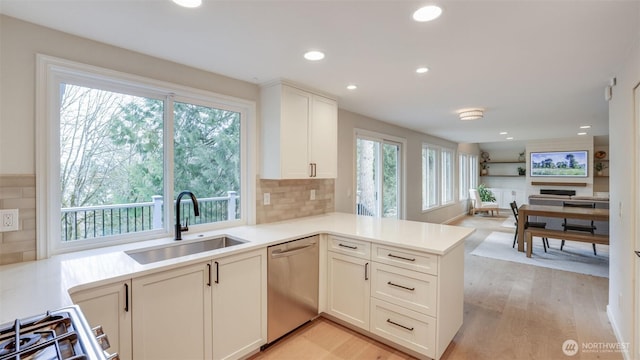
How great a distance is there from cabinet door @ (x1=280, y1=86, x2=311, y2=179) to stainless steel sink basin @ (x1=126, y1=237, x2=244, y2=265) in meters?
0.83

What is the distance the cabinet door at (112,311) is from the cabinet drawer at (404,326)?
171cm

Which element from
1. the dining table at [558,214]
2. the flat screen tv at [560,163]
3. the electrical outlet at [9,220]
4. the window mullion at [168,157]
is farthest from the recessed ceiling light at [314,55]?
the flat screen tv at [560,163]

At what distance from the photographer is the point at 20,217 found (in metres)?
1.72

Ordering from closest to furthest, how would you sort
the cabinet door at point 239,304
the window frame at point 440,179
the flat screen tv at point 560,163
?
the cabinet door at point 239,304
the window frame at point 440,179
the flat screen tv at point 560,163

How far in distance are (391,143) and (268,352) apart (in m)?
3.97

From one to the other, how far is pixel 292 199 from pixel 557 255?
4627 millimetres

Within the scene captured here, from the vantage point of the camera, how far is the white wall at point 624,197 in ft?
6.53

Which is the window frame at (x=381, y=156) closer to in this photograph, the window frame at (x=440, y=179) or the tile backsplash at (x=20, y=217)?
the window frame at (x=440, y=179)

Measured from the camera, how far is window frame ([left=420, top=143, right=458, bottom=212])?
262 inches

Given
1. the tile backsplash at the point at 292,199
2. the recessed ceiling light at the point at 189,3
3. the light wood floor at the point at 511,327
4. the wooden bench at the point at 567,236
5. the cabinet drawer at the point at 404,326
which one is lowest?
the light wood floor at the point at 511,327

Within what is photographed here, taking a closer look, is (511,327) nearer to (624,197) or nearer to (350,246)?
(624,197)

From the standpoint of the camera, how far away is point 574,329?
8.48 ft

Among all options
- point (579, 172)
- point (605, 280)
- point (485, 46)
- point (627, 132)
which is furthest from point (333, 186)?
point (579, 172)

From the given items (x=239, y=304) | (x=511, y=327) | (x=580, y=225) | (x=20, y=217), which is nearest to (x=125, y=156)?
(x=20, y=217)
